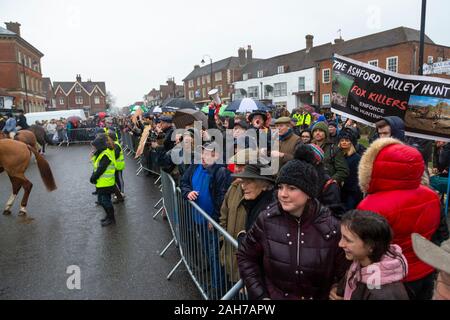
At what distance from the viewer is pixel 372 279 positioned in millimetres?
1755

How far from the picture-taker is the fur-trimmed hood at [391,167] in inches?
87.0

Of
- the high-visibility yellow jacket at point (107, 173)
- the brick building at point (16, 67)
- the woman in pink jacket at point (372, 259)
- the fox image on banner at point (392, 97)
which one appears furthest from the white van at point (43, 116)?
the woman in pink jacket at point (372, 259)

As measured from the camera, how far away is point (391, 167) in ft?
7.33

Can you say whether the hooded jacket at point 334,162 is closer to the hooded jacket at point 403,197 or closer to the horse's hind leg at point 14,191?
the hooded jacket at point 403,197

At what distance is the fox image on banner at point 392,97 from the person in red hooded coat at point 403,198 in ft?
9.69

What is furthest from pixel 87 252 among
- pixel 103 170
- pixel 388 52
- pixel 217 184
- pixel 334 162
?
pixel 388 52

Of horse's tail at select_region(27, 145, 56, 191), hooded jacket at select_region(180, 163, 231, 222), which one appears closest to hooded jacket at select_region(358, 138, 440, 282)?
hooded jacket at select_region(180, 163, 231, 222)

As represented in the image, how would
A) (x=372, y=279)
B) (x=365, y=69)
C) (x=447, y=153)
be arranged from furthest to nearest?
(x=447, y=153) → (x=365, y=69) → (x=372, y=279)

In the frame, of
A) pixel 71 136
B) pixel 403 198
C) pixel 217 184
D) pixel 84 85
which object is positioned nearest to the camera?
pixel 403 198

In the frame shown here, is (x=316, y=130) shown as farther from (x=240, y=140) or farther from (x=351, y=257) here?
(x=351, y=257)

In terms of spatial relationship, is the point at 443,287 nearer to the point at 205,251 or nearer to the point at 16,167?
the point at 205,251

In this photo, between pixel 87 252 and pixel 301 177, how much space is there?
4.28 metres

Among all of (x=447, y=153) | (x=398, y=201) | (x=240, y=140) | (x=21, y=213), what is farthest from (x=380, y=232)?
(x=21, y=213)
